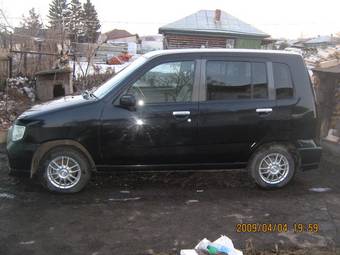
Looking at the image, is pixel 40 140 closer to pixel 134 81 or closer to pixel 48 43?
pixel 134 81

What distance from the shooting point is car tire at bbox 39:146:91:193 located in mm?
5332

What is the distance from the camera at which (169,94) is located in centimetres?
545

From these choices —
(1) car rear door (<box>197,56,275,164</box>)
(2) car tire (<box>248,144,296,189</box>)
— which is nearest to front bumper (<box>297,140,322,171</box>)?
(2) car tire (<box>248,144,296,189</box>)

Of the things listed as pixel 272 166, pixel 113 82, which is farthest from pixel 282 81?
pixel 113 82

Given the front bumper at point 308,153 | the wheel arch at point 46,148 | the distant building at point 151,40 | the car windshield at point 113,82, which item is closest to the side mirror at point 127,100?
the car windshield at point 113,82

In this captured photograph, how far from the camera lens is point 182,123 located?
543 centimetres

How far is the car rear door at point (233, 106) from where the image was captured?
549 cm

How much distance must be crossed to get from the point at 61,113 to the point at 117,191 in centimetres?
129

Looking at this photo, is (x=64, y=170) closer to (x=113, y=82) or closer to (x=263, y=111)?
(x=113, y=82)

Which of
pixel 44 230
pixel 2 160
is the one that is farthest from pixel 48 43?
pixel 44 230

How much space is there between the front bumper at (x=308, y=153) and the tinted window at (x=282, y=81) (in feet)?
2.29

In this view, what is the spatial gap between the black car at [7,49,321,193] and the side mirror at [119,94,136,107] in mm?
13

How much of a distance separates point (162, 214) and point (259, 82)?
7.18 feet

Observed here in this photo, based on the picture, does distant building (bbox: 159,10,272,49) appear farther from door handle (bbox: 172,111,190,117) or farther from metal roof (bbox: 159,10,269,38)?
door handle (bbox: 172,111,190,117)
